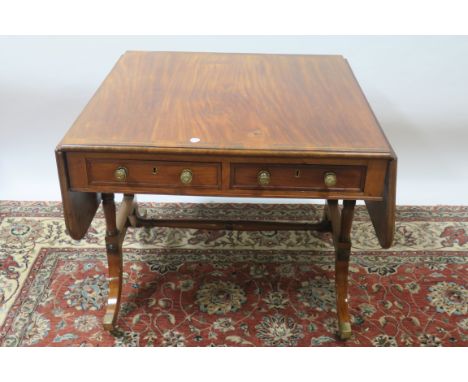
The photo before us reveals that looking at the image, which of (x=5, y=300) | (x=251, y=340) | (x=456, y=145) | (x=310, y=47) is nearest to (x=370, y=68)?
(x=310, y=47)

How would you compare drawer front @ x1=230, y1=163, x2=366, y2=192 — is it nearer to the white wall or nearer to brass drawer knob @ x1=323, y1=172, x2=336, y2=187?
brass drawer knob @ x1=323, y1=172, x2=336, y2=187

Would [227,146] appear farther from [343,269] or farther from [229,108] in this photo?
[343,269]

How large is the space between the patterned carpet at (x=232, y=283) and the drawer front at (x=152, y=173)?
685mm

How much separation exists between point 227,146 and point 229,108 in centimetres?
26

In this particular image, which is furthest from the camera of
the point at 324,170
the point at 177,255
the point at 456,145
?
the point at 456,145

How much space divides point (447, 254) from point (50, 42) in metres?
2.31

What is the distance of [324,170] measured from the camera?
4.92 ft

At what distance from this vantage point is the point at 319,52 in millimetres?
2768

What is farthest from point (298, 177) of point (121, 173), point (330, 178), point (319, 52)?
point (319, 52)

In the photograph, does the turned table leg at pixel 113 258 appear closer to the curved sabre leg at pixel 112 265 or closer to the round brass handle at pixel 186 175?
the curved sabre leg at pixel 112 265

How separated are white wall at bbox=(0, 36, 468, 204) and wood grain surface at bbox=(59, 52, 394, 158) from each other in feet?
2.17

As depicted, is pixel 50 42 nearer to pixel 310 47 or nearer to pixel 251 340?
pixel 310 47

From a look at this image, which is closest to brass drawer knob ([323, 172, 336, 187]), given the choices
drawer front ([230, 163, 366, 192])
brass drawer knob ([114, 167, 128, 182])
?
drawer front ([230, 163, 366, 192])

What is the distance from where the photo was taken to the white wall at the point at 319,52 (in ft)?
9.03
